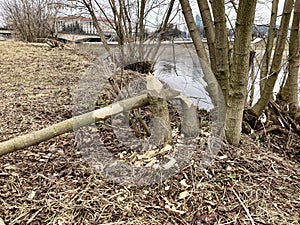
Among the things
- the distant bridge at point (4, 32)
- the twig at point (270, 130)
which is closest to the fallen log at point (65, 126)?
the twig at point (270, 130)

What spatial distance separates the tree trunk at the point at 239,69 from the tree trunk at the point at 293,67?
1.14 metres

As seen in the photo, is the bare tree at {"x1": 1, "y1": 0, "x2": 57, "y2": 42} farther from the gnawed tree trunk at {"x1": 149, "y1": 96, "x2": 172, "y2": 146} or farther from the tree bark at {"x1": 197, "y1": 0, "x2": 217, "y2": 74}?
the gnawed tree trunk at {"x1": 149, "y1": 96, "x2": 172, "y2": 146}

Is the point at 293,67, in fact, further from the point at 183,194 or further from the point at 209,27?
the point at 183,194

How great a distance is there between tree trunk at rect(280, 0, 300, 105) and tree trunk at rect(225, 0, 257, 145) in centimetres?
114

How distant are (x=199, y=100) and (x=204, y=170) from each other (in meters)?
0.89

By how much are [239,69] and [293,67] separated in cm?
147

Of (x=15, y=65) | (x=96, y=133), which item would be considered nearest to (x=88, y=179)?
(x=96, y=133)

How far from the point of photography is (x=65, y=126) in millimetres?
1686

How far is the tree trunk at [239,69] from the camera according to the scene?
1.51 metres

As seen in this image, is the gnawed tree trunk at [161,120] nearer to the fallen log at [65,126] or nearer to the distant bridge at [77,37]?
the fallen log at [65,126]

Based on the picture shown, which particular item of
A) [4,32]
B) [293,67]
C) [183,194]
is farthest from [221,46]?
[4,32]

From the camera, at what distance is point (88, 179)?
1602 mm

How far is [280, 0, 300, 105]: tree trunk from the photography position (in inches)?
99.3

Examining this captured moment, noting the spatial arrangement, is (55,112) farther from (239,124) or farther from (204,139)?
(239,124)
